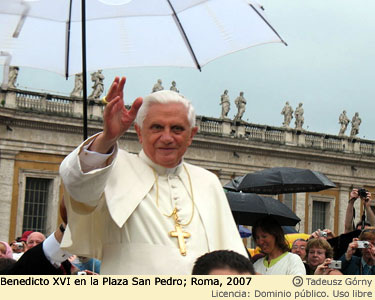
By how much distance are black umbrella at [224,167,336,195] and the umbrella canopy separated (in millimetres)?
6184

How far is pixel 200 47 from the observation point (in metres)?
4.96

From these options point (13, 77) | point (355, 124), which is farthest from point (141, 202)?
point (355, 124)

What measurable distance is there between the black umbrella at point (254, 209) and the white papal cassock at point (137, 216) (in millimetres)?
6156

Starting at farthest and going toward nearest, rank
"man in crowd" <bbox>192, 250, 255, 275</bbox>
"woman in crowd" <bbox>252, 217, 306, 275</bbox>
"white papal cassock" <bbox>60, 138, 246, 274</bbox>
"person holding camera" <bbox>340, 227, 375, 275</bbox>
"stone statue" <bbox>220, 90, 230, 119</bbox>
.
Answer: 1. "stone statue" <bbox>220, 90, 230, 119</bbox>
2. "person holding camera" <bbox>340, 227, 375, 275</bbox>
3. "woman in crowd" <bbox>252, 217, 306, 275</bbox>
4. "white papal cassock" <bbox>60, 138, 246, 274</bbox>
5. "man in crowd" <bbox>192, 250, 255, 275</bbox>

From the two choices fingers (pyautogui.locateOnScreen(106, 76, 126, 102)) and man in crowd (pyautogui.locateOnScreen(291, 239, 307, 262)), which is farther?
man in crowd (pyautogui.locateOnScreen(291, 239, 307, 262))

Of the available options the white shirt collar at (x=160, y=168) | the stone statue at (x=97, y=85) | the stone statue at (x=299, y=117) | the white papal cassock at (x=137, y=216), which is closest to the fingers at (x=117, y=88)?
the white papal cassock at (x=137, y=216)

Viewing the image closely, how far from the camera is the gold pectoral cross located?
3.52 metres

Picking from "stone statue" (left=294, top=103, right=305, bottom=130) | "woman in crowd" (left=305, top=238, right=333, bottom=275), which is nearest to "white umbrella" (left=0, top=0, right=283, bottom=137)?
"woman in crowd" (left=305, top=238, right=333, bottom=275)

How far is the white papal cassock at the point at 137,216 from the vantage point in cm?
337

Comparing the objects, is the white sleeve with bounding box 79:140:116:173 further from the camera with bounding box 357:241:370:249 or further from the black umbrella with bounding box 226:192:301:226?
the black umbrella with bounding box 226:192:301:226

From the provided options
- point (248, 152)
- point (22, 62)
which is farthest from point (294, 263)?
point (248, 152)

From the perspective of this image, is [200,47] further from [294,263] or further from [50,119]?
[50,119]

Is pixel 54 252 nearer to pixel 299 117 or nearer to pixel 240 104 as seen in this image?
pixel 240 104

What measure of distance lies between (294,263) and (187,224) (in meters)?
2.83
